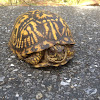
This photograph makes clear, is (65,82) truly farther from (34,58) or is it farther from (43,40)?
(43,40)

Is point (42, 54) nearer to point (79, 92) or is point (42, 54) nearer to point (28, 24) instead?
point (28, 24)

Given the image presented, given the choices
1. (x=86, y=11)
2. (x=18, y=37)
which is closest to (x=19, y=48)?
(x=18, y=37)

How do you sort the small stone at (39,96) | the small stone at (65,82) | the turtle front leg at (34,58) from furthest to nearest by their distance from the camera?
the turtle front leg at (34,58), the small stone at (65,82), the small stone at (39,96)

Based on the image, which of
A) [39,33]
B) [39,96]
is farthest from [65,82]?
[39,33]

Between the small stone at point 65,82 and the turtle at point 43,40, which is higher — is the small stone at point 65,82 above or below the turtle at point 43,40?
below

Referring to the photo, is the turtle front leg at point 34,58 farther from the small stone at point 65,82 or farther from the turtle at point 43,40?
the small stone at point 65,82

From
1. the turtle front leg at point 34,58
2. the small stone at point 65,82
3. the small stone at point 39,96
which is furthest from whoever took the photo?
the turtle front leg at point 34,58

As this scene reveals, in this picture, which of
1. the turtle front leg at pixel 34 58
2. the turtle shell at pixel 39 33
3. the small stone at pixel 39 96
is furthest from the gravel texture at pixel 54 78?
the turtle shell at pixel 39 33

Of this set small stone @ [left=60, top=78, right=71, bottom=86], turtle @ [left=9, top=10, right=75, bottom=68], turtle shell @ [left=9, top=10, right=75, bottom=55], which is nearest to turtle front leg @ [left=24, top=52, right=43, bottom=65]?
turtle @ [left=9, top=10, right=75, bottom=68]

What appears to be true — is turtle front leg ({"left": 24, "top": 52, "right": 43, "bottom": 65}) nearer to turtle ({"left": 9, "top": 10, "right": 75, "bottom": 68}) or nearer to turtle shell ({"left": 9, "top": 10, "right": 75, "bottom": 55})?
turtle ({"left": 9, "top": 10, "right": 75, "bottom": 68})
